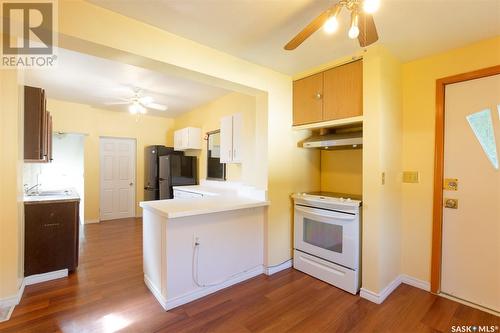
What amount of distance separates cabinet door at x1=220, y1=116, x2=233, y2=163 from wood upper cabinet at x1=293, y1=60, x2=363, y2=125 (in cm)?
113

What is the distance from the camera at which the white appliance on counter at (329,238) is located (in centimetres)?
238

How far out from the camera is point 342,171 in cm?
313

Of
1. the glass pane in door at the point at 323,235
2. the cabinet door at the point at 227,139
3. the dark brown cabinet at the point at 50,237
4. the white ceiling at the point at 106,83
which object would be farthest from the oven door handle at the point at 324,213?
the dark brown cabinet at the point at 50,237

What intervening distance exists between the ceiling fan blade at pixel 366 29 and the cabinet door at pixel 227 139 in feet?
7.90

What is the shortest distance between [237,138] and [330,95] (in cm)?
152

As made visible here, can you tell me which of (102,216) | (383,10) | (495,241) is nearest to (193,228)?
(383,10)

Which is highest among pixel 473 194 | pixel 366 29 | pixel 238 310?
pixel 366 29

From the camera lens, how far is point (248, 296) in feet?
7.65

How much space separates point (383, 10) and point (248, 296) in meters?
2.73

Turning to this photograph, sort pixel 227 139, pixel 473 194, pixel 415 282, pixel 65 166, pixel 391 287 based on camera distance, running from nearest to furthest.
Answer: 1. pixel 473 194
2. pixel 391 287
3. pixel 415 282
4. pixel 227 139
5. pixel 65 166

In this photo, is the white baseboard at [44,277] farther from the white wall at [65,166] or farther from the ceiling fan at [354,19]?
the ceiling fan at [354,19]

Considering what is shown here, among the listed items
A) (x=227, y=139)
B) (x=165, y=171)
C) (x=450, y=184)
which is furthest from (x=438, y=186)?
(x=165, y=171)

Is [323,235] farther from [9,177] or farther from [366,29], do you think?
[9,177]

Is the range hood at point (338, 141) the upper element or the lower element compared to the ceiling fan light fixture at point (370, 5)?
lower
